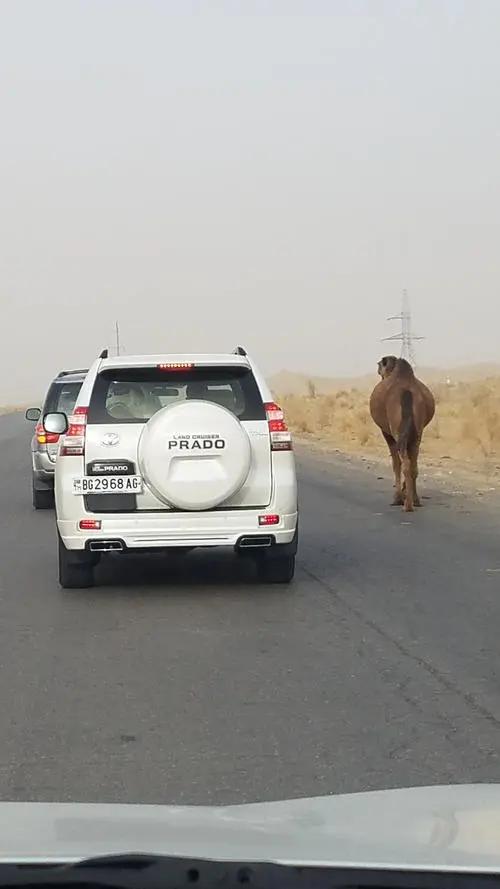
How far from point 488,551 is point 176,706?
7.05m

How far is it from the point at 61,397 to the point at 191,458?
9.13m

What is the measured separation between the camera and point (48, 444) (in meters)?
18.3

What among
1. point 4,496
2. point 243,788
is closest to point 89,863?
point 243,788

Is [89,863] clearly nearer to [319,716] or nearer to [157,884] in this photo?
[157,884]

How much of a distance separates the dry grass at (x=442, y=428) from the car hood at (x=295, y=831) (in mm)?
23559

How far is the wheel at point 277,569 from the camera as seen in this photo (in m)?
11.1

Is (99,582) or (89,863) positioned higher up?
(89,863)

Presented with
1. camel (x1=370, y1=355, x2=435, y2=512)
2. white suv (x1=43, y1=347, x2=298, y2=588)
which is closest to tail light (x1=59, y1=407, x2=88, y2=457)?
white suv (x1=43, y1=347, x2=298, y2=588)

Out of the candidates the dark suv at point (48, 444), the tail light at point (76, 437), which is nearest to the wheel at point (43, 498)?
the dark suv at point (48, 444)

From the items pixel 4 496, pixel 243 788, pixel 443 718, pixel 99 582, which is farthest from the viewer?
pixel 4 496

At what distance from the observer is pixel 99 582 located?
463 inches

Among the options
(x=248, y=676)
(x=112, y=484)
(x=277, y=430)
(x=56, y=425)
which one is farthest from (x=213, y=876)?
(x=56, y=425)

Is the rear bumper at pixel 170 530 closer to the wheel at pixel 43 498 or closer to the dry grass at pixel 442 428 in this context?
the wheel at pixel 43 498

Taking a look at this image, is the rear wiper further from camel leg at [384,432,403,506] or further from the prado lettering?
camel leg at [384,432,403,506]
